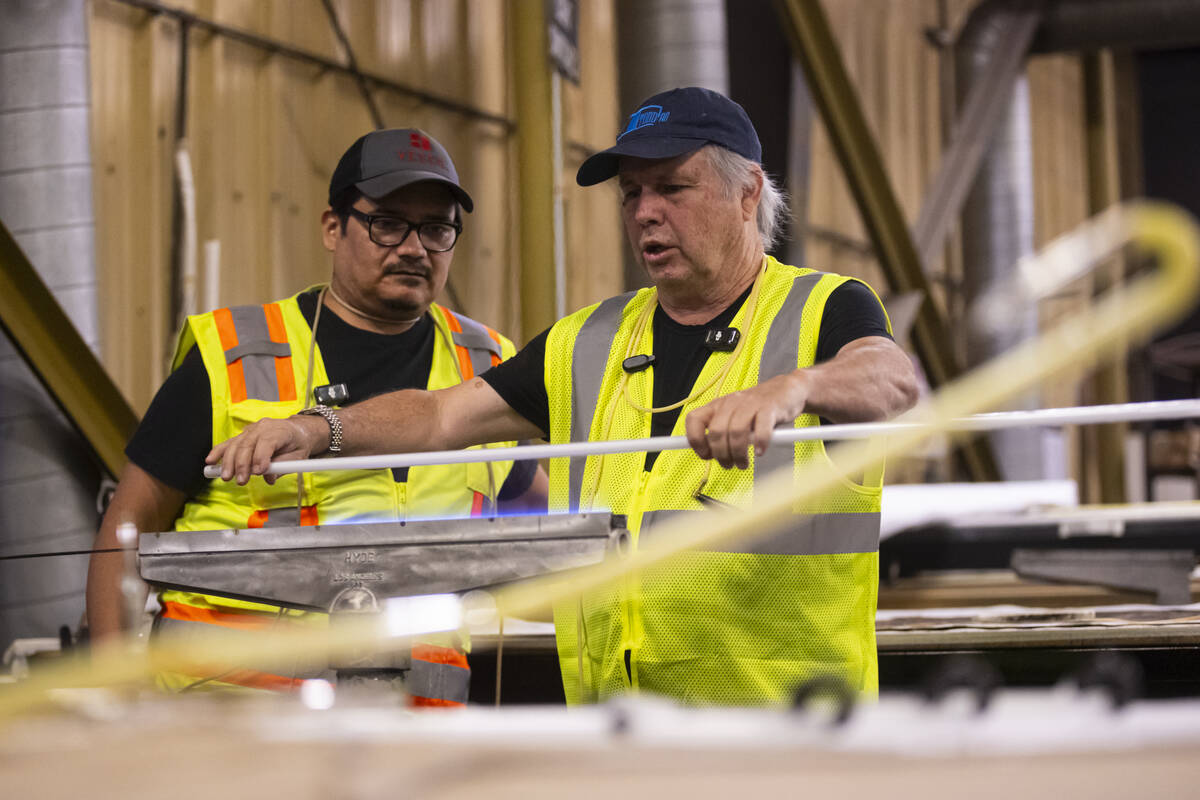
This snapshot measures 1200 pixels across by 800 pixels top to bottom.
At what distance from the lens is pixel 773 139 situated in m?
→ 7.53

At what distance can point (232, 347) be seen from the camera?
224 cm

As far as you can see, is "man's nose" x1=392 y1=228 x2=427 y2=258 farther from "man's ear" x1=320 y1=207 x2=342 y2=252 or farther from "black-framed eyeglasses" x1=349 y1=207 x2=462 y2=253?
"man's ear" x1=320 y1=207 x2=342 y2=252

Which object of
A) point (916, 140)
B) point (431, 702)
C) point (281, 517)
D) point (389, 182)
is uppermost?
point (916, 140)

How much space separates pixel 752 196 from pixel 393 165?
636mm

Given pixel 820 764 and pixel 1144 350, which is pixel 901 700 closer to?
pixel 820 764

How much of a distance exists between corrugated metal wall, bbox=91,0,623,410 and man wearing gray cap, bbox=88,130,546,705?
280cm

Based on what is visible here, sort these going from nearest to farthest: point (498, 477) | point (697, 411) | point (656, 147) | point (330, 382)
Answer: point (697, 411) → point (656, 147) → point (330, 382) → point (498, 477)

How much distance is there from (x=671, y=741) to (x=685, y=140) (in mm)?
1207

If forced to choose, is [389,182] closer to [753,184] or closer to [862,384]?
[753,184]

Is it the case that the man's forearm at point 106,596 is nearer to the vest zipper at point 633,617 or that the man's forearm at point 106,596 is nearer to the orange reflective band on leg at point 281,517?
the orange reflective band on leg at point 281,517

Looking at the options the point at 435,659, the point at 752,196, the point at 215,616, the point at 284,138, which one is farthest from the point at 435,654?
the point at 284,138

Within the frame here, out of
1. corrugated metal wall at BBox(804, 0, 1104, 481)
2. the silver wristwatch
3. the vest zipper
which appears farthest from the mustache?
corrugated metal wall at BBox(804, 0, 1104, 481)

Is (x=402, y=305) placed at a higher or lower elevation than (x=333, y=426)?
higher

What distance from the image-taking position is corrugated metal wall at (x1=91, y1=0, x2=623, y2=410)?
4.94 m
